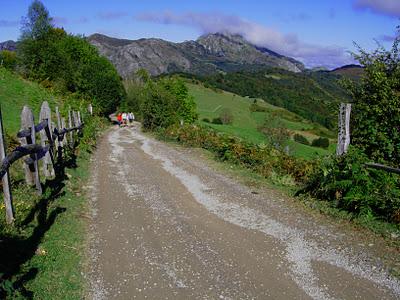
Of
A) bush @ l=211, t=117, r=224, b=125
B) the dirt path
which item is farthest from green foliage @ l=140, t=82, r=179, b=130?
bush @ l=211, t=117, r=224, b=125

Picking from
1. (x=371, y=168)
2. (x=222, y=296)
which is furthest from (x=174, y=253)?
(x=371, y=168)

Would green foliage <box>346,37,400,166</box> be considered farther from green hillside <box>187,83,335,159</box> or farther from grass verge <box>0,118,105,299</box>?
green hillside <box>187,83,335,159</box>

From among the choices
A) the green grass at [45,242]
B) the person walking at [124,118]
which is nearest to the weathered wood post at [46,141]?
the green grass at [45,242]

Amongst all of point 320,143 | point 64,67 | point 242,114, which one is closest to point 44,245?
point 64,67

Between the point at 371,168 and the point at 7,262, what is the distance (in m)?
7.71

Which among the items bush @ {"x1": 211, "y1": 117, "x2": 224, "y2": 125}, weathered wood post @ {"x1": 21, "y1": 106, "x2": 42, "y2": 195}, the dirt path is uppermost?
weathered wood post @ {"x1": 21, "y1": 106, "x2": 42, "y2": 195}

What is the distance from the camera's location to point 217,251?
278 inches

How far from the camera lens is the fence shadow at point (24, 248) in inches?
199

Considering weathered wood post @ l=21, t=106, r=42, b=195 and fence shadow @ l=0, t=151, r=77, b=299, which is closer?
fence shadow @ l=0, t=151, r=77, b=299

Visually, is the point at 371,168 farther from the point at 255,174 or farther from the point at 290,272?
the point at 255,174

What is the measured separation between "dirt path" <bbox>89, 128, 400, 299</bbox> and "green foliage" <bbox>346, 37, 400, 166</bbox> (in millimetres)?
2900

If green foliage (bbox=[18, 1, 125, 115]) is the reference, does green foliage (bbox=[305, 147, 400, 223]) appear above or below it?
below

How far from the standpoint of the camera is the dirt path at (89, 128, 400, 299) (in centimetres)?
570

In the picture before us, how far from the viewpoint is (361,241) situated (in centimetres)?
758
